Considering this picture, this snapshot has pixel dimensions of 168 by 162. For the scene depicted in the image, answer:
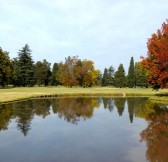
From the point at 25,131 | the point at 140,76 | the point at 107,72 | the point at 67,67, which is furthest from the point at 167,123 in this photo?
the point at 107,72

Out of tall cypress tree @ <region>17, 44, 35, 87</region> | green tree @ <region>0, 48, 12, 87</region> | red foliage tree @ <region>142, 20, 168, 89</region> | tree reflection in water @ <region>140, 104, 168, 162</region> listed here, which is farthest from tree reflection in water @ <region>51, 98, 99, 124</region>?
tall cypress tree @ <region>17, 44, 35, 87</region>

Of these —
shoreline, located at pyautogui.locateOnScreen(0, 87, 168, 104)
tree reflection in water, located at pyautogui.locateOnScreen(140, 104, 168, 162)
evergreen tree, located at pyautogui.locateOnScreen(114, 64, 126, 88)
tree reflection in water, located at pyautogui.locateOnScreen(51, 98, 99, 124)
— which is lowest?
tree reflection in water, located at pyautogui.locateOnScreen(140, 104, 168, 162)

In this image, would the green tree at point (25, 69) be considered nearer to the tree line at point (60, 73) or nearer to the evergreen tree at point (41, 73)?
the tree line at point (60, 73)

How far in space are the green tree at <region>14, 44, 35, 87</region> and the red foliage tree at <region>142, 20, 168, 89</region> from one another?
2267 inches

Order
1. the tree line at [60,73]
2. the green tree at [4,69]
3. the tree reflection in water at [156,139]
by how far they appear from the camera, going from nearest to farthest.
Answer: the tree reflection in water at [156,139] < the green tree at [4,69] < the tree line at [60,73]

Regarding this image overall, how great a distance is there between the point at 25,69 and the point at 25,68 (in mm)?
684

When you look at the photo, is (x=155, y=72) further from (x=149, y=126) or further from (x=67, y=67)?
(x=67, y=67)

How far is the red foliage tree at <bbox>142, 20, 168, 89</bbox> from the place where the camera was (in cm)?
4300

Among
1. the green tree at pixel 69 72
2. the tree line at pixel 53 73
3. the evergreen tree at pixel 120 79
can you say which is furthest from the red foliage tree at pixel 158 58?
the evergreen tree at pixel 120 79

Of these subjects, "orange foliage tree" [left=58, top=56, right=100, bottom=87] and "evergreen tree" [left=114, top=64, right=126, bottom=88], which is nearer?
"orange foliage tree" [left=58, top=56, right=100, bottom=87]

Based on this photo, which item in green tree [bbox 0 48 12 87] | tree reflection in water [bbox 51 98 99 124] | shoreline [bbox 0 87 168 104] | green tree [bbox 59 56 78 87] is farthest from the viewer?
green tree [bbox 59 56 78 87]

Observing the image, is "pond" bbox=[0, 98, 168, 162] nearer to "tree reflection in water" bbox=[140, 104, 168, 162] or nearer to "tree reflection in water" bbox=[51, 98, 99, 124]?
"tree reflection in water" bbox=[140, 104, 168, 162]

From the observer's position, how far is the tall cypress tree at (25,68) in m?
97.8

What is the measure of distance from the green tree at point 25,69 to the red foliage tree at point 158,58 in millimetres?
57584
